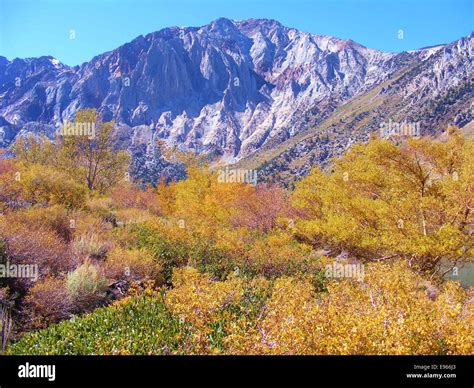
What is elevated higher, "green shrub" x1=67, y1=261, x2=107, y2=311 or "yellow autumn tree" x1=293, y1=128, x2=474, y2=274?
"yellow autumn tree" x1=293, y1=128, x2=474, y2=274

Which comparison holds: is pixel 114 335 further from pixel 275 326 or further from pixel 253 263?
pixel 253 263

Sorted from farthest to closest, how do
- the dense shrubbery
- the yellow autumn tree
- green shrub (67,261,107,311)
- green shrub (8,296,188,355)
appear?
the yellow autumn tree, green shrub (67,261,107,311), green shrub (8,296,188,355), the dense shrubbery

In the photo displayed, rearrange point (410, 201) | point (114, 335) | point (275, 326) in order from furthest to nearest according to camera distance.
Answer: point (410, 201) → point (114, 335) → point (275, 326)

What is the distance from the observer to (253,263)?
11.5 metres

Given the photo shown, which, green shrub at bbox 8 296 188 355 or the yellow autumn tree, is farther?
the yellow autumn tree

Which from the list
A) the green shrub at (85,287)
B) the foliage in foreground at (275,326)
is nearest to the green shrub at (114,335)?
the foliage in foreground at (275,326)

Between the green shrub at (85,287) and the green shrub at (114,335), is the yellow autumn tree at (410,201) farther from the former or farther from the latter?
the green shrub at (114,335)

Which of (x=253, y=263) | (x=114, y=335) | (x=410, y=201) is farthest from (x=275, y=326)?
(x=410, y=201)

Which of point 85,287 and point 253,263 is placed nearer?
point 85,287

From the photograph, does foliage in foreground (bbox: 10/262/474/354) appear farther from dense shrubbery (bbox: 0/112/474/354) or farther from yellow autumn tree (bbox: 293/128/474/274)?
yellow autumn tree (bbox: 293/128/474/274)

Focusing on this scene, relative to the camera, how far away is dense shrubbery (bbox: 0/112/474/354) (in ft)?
14.6

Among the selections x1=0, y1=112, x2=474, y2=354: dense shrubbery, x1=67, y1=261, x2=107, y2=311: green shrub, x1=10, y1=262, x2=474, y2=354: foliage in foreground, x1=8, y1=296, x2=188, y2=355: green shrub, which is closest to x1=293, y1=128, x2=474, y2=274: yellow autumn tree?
x1=0, y1=112, x2=474, y2=354: dense shrubbery
